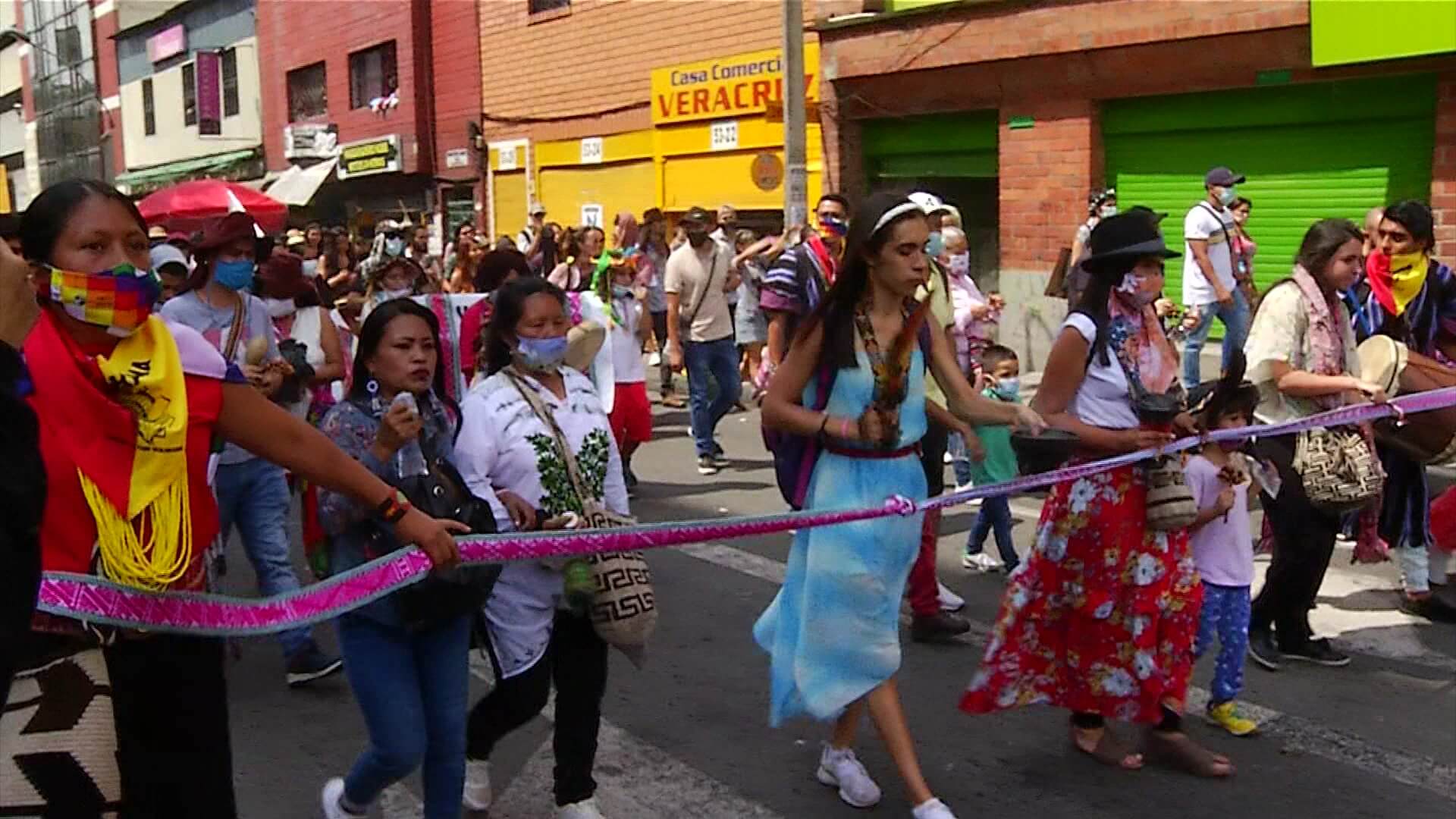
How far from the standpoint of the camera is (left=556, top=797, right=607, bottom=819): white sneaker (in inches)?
166

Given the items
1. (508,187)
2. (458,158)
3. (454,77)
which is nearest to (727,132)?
(508,187)

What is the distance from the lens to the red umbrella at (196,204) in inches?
405

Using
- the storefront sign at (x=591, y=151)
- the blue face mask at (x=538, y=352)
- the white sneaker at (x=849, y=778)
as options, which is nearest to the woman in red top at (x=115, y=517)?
the blue face mask at (x=538, y=352)

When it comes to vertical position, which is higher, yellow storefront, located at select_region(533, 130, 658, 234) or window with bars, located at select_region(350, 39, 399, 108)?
window with bars, located at select_region(350, 39, 399, 108)

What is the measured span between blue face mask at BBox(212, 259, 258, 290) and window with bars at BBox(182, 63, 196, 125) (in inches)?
1340

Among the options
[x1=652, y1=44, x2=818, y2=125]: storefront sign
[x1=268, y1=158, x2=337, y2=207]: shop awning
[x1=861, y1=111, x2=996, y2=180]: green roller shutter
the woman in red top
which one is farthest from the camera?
[x1=268, y1=158, x2=337, y2=207]: shop awning

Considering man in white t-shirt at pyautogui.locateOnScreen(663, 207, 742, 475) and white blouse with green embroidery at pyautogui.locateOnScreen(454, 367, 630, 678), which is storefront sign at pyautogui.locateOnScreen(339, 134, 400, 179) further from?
white blouse with green embroidery at pyautogui.locateOnScreen(454, 367, 630, 678)

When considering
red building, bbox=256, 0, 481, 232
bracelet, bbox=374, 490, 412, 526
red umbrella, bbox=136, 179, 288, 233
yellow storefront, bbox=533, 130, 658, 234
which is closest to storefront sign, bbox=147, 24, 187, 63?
red building, bbox=256, 0, 481, 232

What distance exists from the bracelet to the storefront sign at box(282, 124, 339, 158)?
28.1 m

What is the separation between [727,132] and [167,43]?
81.9ft

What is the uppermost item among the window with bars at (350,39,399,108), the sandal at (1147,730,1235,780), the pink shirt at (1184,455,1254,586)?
the window with bars at (350,39,399,108)

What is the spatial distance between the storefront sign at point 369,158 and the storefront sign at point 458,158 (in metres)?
1.52

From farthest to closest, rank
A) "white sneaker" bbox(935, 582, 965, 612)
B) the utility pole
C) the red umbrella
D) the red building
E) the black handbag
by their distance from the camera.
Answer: the red building < the utility pole < the red umbrella < "white sneaker" bbox(935, 582, 965, 612) < the black handbag

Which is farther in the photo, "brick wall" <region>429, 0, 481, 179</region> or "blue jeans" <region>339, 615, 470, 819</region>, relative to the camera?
"brick wall" <region>429, 0, 481, 179</region>
